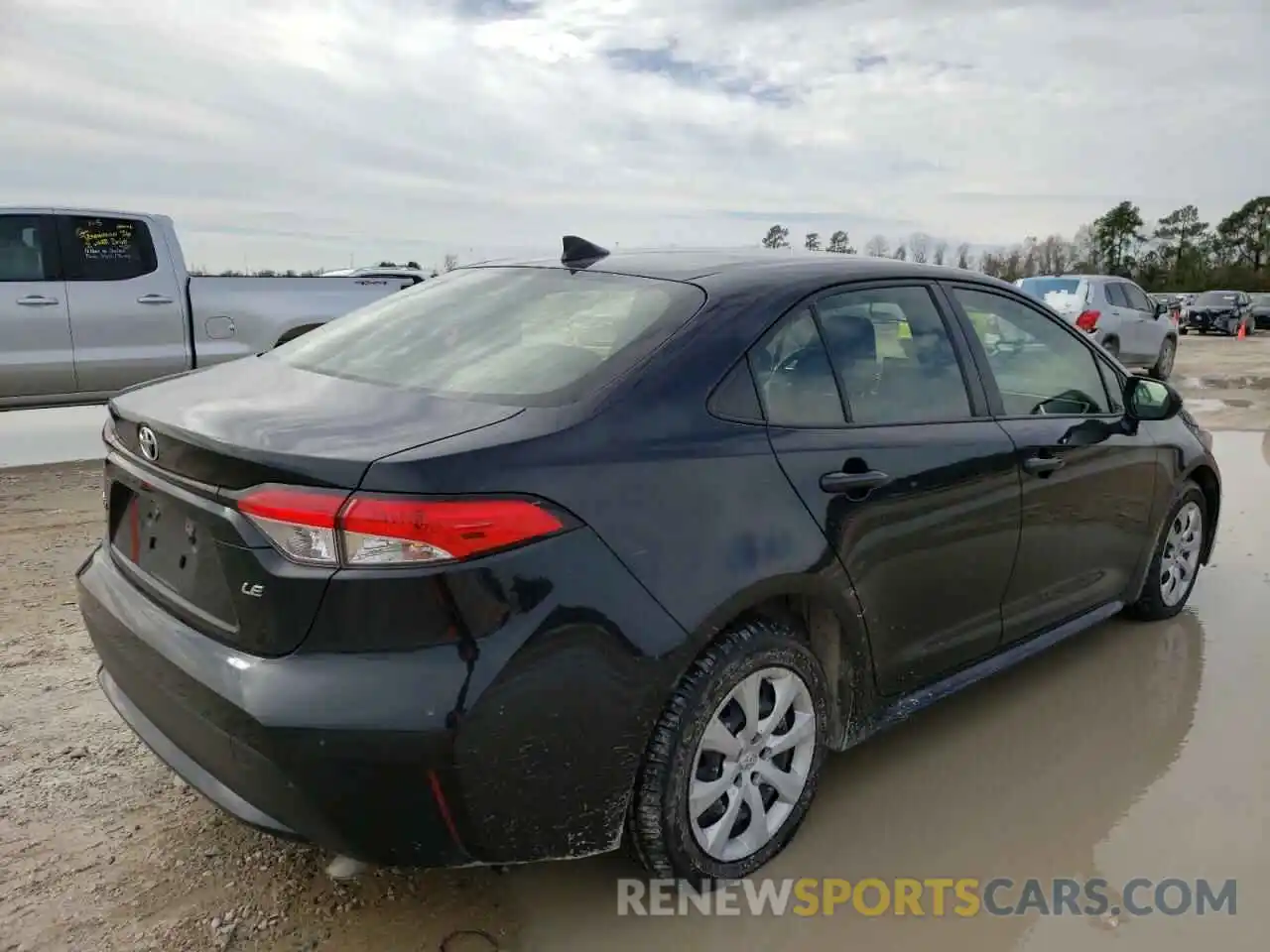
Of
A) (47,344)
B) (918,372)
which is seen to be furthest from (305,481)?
(47,344)

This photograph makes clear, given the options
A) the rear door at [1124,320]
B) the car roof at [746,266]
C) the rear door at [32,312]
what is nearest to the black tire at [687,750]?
the car roof at [746,266]

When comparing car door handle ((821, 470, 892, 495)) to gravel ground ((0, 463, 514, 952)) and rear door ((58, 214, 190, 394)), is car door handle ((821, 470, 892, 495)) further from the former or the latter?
rear door ((58, 214, 190, 394))

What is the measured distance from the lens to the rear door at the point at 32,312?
7023 mm

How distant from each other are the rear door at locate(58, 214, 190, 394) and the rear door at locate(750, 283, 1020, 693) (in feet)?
20.9

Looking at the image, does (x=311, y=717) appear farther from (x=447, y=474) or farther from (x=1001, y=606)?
(x=1001, y=606)

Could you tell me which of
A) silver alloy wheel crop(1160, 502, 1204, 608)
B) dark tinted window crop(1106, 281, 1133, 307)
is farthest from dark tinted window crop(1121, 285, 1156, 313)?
silver alloy wheel crop(1160, 502, 1204, 608)

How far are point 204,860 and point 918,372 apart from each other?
2432mm

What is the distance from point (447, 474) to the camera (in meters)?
1.93

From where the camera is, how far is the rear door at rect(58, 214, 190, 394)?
7289mm

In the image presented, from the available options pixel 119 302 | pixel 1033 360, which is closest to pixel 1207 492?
pixel 1033 360

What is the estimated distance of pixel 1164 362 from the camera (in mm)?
15406

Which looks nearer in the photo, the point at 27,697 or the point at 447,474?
the point at 447,474

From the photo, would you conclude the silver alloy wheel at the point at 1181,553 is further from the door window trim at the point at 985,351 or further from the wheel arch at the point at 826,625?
the wheel arch at the point at 826,625

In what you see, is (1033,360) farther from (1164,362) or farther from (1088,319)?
(1164,362)
